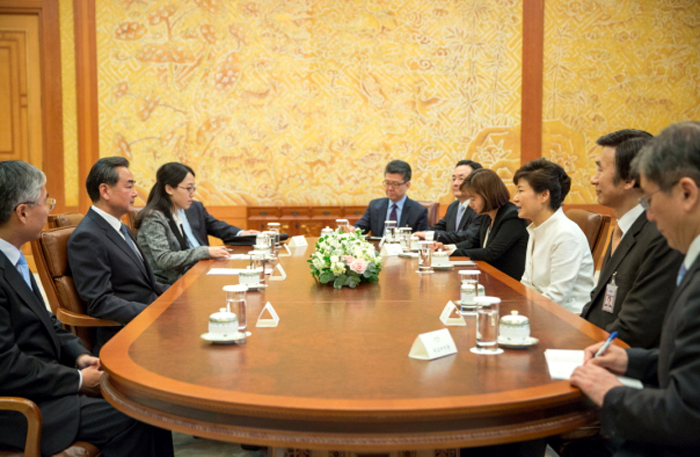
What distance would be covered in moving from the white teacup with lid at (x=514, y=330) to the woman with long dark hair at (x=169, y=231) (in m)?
2.74

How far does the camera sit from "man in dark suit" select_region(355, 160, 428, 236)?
247 inches

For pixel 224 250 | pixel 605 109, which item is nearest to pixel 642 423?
pixel 224 250

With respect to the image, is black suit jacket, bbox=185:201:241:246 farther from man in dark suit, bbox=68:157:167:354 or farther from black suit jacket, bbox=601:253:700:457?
black suit jacket, bbox=601:253:700:457

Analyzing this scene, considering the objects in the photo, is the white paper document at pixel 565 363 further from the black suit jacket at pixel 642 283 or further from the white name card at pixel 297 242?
the white name card at pixel 297 242

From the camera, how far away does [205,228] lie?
5.72 metres

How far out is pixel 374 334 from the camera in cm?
230

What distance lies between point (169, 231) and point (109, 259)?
47.7 inches

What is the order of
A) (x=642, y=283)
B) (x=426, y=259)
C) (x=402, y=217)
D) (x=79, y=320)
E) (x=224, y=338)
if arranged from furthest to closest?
(x=402, y=217) < (x=426, y=259) < (x=79, y=320) < (x=642, y=283) < (x=224, y=338)

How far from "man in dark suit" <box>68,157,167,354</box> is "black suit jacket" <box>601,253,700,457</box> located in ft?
7.69

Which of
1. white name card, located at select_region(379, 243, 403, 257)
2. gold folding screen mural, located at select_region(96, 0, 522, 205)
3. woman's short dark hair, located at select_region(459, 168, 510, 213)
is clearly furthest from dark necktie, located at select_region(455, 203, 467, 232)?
gold folding screen mural, located at select_region(96, 0, 522, 205)

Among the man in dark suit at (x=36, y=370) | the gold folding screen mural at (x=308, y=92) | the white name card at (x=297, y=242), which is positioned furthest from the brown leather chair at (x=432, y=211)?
the man in dark suit at (x=36, y=370)

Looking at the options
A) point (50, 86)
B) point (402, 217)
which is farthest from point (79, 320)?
point (50, 86)

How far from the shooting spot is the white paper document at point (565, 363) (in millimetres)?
1796

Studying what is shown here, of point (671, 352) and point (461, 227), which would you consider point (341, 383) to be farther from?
point (461, 227)
